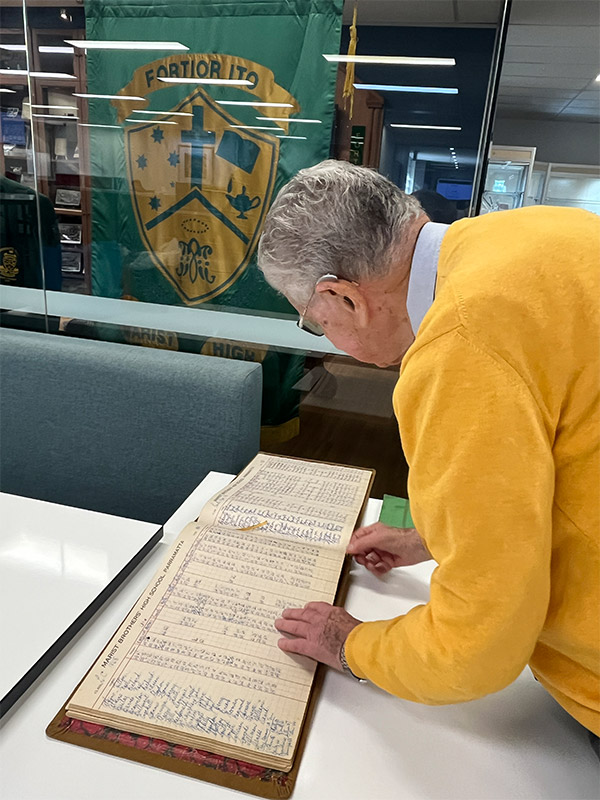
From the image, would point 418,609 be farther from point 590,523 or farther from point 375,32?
point 375,32

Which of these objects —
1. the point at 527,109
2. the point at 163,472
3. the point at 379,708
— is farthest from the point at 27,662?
the point at 527,109

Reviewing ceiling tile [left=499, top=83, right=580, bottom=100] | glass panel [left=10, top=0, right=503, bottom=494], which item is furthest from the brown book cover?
ceiling tile [left=499, top=83, right=580, bottom=100]

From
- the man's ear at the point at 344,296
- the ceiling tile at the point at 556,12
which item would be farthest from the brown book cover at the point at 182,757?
the ceiling tile at the point at 556,12

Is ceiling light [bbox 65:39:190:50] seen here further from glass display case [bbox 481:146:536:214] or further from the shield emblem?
glass display case [bbox 481:146:536:214]

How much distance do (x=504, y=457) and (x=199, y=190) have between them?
81.7 inches

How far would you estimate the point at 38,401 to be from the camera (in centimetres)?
195

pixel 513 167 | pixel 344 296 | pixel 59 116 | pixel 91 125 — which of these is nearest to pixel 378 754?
pixel 344 296

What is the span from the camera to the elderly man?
612mm

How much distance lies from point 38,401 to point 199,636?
1.29 meters

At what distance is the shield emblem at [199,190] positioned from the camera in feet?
7.63

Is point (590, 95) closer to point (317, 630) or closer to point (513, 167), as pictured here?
point (513, 167)

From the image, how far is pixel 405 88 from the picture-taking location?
2141 millimetres

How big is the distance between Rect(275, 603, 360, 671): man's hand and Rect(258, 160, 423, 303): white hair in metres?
0.47

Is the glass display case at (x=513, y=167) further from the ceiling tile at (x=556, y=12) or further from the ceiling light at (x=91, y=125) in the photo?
the ceiling light at (x=91, y=125)
